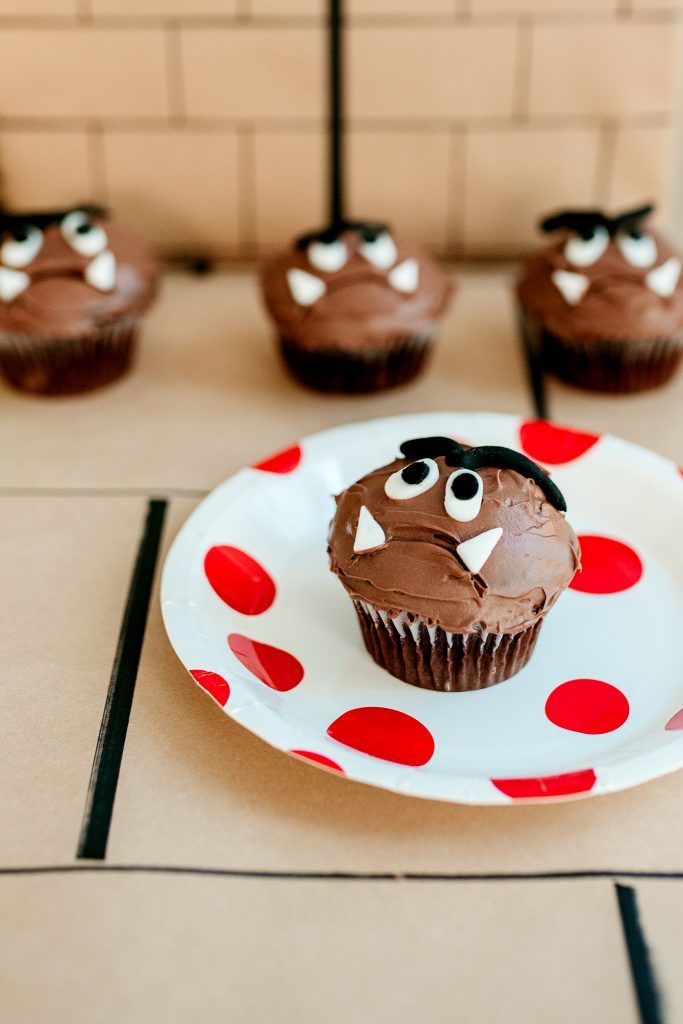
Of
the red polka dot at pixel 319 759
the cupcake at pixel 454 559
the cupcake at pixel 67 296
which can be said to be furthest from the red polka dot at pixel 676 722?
the cupcake at pixel 67 296

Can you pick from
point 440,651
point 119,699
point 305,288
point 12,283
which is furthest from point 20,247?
point 440,651

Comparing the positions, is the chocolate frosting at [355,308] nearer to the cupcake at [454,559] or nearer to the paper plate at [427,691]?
the paper plate at [427,691]

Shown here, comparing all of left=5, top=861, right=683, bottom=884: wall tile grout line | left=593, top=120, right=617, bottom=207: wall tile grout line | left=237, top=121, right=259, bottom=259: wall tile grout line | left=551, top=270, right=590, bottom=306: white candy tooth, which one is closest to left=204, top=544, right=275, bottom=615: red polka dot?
left=5, top=861, right=683, bottom=884: wall tile grout line

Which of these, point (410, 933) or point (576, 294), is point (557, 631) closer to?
point (410, 933)

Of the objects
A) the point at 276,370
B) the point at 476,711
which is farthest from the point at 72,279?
the point at 476,711

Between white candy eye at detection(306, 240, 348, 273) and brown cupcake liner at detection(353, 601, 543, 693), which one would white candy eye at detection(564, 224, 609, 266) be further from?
brown cupcake liner at detection(353, 601, 543, 693)
